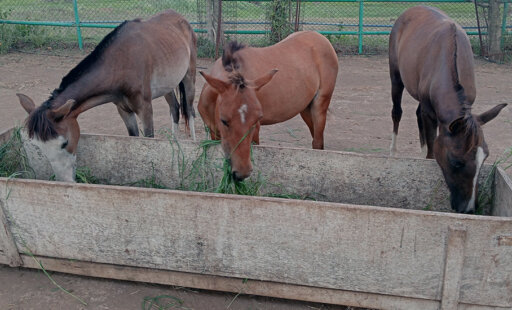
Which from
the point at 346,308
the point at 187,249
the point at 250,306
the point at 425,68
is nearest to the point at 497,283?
the point at 346,308

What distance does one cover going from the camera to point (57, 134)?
3.33 metres

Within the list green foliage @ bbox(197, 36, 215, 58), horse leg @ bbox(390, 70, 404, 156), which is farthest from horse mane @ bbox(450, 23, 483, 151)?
green foliage @ bbox(197, 36, 215, 58)

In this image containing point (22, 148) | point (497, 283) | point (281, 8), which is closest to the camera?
point (497, 283)

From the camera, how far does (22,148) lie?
3.86 meters

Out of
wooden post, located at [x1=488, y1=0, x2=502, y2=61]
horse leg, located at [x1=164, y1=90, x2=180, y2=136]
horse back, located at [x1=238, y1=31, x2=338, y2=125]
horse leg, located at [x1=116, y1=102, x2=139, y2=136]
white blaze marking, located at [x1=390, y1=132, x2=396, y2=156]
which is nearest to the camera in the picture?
horse back, located at [x1=238, y1=31, x2=338, y2=125]

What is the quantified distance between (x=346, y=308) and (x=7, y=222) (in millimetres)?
2258

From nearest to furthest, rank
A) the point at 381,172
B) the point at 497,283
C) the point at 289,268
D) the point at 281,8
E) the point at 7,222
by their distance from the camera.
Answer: the point at 497,283 < the point at 289,268 < the point at 7,222 < the point at 381,172 < the point at 281,8

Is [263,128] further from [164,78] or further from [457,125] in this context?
[457,125]

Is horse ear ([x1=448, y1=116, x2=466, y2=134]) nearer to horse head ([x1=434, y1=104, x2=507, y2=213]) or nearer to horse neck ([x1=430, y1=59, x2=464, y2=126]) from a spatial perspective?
horse head ([x1=434, y1=104, x2=507, y2=213])

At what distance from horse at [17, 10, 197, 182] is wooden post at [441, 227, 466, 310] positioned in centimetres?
261

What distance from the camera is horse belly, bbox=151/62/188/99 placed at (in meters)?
4.62

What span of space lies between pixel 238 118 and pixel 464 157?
1460 mm

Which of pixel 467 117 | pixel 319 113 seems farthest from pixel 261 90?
pixel 467 117

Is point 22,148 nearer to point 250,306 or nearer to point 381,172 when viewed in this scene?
point 250,306
